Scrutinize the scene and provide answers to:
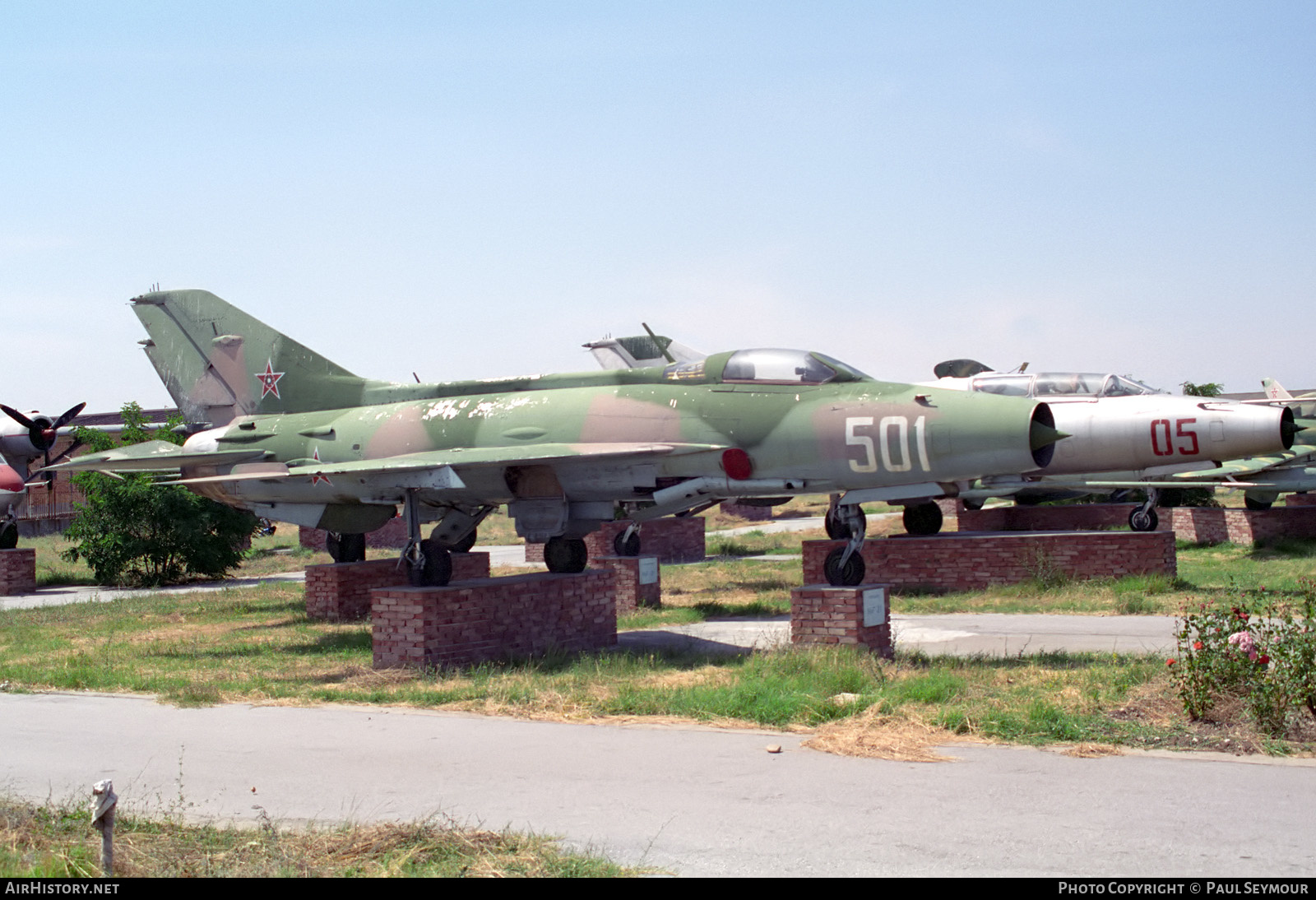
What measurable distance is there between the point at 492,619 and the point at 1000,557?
30.0 feet

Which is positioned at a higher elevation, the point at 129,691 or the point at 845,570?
the point at 845,570

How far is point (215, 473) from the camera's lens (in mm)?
18172

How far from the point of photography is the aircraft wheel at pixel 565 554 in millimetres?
15188

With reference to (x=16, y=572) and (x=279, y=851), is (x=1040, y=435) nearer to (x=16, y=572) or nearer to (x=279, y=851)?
(x=279, y=851)

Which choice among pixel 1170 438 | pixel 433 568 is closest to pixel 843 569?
pixel 433 568

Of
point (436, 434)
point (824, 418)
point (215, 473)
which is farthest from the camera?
point (215, 473)

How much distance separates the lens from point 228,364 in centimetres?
1766

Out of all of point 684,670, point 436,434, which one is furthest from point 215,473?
point 684,670

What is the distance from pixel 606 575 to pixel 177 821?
7793 millimetres

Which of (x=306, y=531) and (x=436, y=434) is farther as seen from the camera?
(x=306, y=531)

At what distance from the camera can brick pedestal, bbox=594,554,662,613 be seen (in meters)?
17.2

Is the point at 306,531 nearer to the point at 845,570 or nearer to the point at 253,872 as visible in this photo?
the point at 845,570

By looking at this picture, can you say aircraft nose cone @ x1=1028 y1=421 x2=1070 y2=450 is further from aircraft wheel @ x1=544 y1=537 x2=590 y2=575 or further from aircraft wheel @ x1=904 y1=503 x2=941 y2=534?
aircraft wheel @ x1=904 y1=503 x2=941 y2=534

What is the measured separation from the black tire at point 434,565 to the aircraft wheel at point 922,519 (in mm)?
9786
